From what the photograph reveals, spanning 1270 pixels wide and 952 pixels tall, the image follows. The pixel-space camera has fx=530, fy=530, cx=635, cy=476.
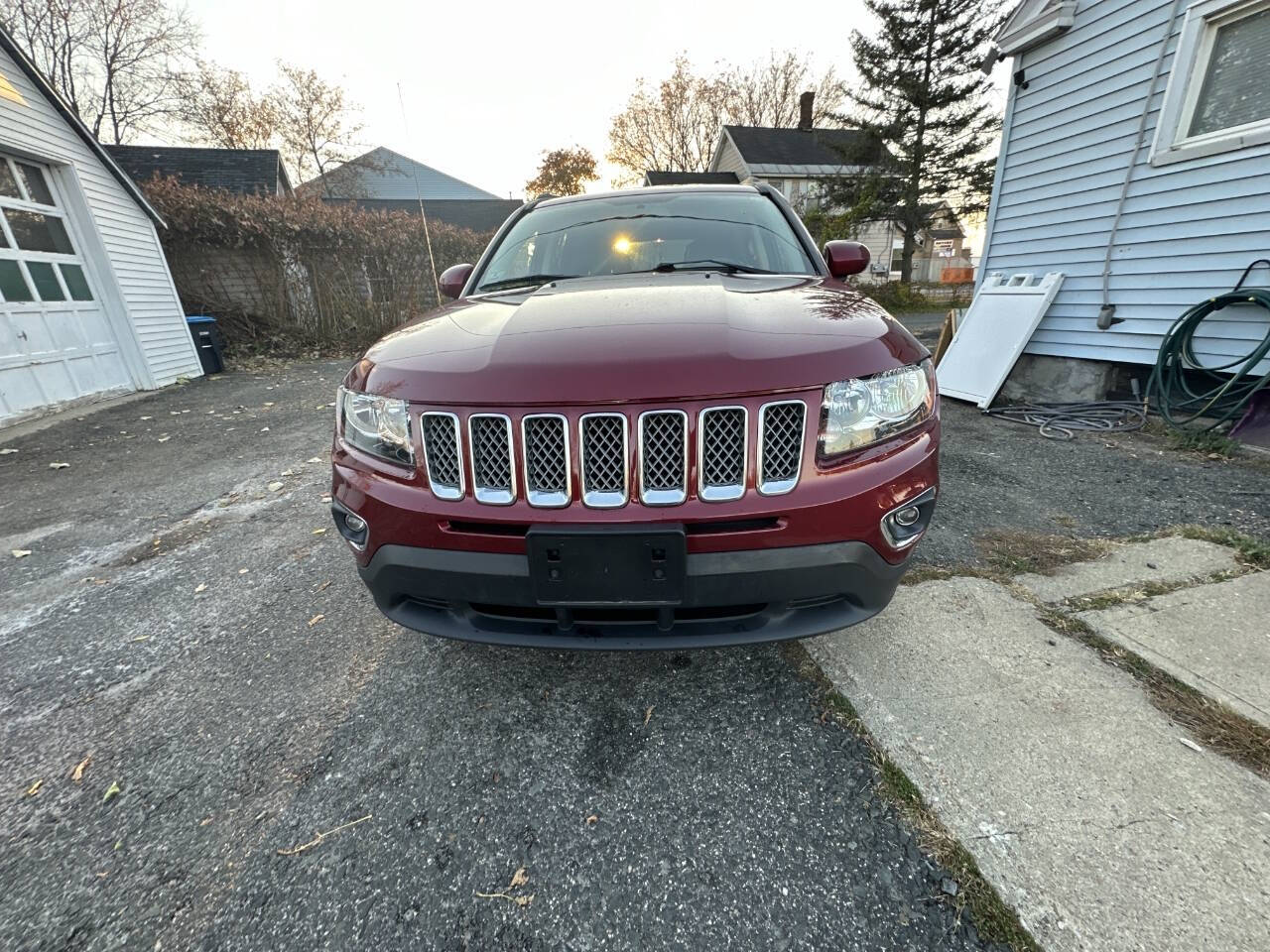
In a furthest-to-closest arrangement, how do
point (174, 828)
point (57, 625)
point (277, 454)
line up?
point (277, 454) → point (57, 625) → point (174, 828)

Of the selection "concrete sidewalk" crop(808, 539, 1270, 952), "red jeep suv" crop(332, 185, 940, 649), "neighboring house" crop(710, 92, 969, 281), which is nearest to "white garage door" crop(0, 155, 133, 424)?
"red jeep suv" crop(332, 185, 940, 649)

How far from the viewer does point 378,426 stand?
149cm

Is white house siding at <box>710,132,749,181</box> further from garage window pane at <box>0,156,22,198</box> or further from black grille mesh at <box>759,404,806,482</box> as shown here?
black grille mesh at <box>759,404,806,482</box>

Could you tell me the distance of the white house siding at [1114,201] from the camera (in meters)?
3.93

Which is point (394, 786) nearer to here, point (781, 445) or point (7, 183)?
point (781, 445)

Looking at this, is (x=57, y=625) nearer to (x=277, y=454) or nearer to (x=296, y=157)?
(x=277, y=454)

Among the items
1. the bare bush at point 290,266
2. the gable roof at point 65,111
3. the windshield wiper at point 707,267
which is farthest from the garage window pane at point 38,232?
the windshield wiper at point 707,267

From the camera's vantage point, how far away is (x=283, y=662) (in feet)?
6.56

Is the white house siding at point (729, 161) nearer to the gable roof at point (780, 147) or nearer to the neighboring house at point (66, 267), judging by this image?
the gable roof at point (780, 147)

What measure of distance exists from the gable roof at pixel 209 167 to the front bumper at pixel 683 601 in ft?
54.6

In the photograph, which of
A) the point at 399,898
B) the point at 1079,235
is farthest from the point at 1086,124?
the point at 399,898

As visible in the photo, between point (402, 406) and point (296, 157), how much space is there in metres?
31.3

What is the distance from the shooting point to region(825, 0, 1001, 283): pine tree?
14.1m

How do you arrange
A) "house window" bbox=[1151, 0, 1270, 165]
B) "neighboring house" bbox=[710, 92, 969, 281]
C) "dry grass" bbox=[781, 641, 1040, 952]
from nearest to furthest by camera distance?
"dry grass" bbox=[781, 641, 1040, 952], "house window" bbox=[1151, 0, 1270, 165], "neighboring house" bbox=[710, 92, 969, 281]
